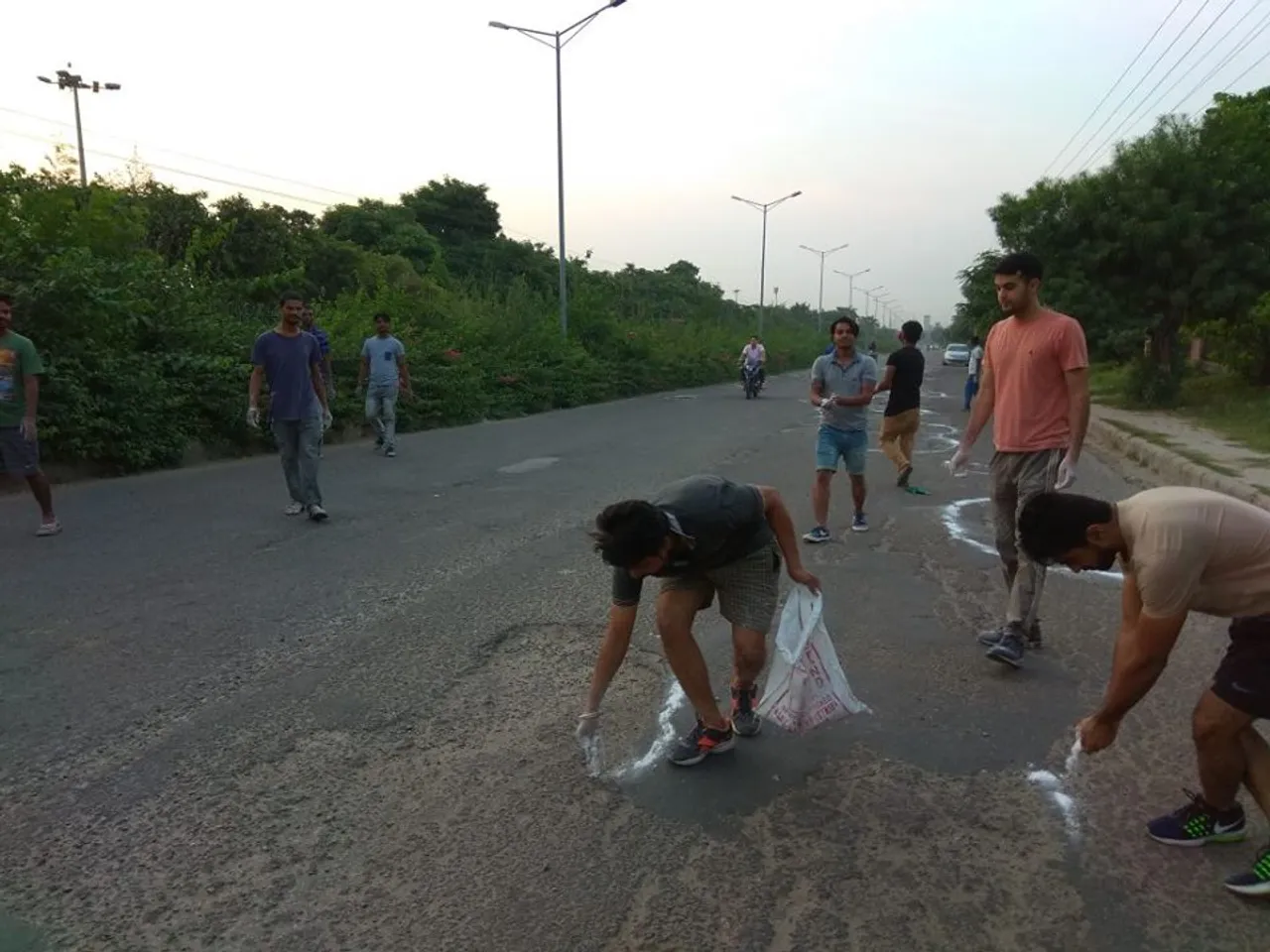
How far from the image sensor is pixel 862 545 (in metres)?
7.08

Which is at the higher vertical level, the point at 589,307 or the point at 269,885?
the point at 589,307

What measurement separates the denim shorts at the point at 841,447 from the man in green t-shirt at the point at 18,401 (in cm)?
567

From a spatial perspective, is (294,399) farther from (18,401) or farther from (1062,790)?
(1062,790)

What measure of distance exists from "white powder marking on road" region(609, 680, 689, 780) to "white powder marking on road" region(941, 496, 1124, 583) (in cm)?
326

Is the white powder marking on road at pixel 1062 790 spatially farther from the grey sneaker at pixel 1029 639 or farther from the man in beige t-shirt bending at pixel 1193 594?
the grey sneaker at pixel 1029 639

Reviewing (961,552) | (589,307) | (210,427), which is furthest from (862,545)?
(589,307)

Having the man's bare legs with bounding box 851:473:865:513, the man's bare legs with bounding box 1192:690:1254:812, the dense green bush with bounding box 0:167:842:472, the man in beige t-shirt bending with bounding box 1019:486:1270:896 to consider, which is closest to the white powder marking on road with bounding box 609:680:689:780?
the man in beige t-shirt bending with bounding box 1019:486:1270:896

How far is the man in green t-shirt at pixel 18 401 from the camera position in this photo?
22.3 ft

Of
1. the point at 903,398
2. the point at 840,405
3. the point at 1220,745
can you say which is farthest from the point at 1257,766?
the point at 903,398

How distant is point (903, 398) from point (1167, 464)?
4.21m

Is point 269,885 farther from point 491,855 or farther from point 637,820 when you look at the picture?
point 637,820

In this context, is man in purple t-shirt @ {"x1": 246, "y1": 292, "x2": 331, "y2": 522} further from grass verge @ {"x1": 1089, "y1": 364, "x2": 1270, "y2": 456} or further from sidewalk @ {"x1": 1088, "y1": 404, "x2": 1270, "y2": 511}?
grass verge @ {"x1": 1089, "y1": 364, "x2": 1270, "y2": 456}

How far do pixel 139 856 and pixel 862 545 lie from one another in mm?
5297

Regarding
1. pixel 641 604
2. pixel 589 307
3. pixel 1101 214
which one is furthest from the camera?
Result: pixel 589 307
